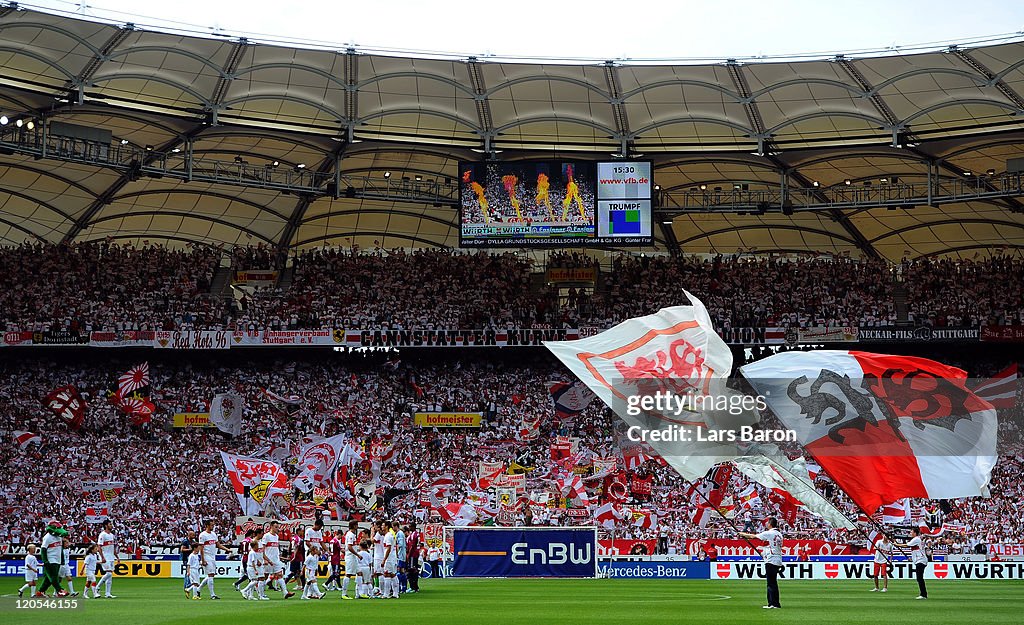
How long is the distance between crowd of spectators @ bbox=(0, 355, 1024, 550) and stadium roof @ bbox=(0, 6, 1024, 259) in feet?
24.4

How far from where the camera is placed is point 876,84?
41812 mm

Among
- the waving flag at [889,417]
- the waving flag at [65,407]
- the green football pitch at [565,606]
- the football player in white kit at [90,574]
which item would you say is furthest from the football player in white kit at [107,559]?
the waving flag at [65,407]

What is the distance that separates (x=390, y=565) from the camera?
25719mm

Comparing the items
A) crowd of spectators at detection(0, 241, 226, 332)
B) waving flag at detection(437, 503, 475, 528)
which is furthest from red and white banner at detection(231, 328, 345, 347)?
waving flag at detection(437, 503, 475, 528)

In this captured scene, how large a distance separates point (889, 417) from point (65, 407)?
128ft

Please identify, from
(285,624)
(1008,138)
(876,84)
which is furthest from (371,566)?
(1008,138)


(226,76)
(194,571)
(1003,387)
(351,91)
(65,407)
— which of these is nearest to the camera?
(194,571)

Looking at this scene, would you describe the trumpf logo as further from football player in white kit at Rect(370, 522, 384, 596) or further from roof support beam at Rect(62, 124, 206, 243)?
roof support beam at Rect(62, 124, 206, 243)

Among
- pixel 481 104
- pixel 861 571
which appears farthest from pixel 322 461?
pixel 861 571

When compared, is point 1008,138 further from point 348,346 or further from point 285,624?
point 285,624

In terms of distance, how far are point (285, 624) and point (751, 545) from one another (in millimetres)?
22175

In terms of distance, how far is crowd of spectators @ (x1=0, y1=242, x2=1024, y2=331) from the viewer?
50.7 meters

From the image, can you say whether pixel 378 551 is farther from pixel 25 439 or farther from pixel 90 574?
pixel 25 439

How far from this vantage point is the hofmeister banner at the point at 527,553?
33.8m
